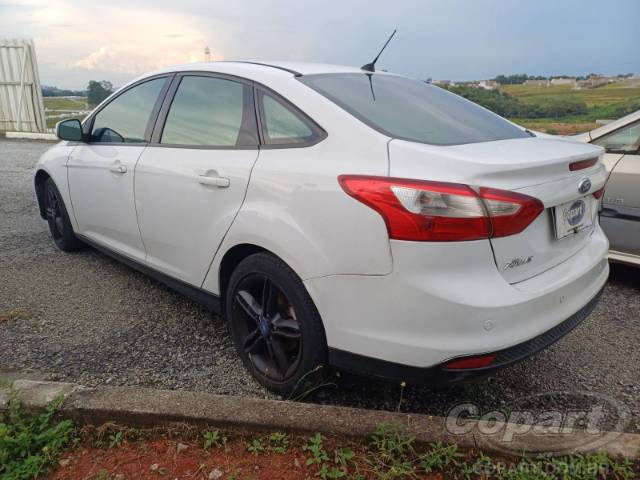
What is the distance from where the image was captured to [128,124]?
3.42 metres

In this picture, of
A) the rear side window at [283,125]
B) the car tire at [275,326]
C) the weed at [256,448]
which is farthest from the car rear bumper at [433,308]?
the rear side window at [283,125]

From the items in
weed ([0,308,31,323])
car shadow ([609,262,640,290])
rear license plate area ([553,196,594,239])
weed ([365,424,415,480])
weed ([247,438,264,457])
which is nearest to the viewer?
weed ([365,424,415,480])

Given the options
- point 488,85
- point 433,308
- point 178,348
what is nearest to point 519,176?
point 433,308

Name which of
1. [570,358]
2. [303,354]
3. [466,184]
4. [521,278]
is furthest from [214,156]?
[570,358]

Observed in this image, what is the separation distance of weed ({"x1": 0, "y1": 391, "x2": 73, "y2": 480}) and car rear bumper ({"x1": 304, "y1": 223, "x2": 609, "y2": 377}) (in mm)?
1160

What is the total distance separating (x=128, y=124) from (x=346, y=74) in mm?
1659

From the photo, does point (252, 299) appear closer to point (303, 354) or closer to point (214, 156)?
point (303, 354)

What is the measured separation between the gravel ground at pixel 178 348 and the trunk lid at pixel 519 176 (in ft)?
2.08

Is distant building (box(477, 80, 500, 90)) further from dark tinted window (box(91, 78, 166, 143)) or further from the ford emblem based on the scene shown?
dark tinted window (box(91, 78, 166, 143))

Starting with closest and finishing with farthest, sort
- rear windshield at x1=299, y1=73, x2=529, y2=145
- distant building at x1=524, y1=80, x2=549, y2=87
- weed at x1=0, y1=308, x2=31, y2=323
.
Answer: rear windshield at x1=299, y1=73, x2=529, y2=145, weed at x1=0, y1=308, x2=31, y2=323, distant building at x1=524, y1=80, x2=549, y2=87

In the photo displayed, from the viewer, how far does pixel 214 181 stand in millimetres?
2498

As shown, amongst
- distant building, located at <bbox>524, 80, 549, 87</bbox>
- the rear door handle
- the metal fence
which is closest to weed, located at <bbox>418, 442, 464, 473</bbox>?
the rear door handle

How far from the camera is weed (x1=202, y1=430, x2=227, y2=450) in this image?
73.8 inches

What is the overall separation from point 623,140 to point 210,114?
3106 millimetres
